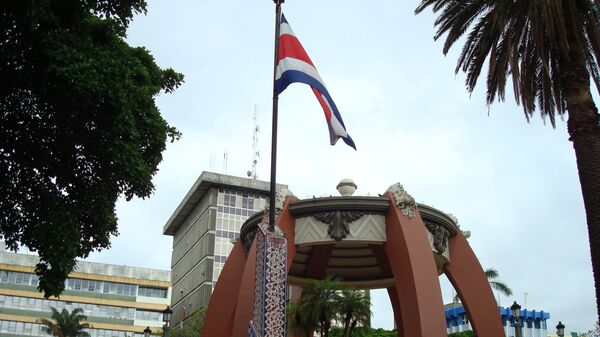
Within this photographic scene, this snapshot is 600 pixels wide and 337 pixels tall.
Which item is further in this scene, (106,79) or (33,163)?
(33,163)

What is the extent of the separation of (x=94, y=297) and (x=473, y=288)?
66129 millimetres

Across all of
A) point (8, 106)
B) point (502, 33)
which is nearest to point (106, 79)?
point (8, 106)

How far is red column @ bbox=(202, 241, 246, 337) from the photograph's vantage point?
26.7 m

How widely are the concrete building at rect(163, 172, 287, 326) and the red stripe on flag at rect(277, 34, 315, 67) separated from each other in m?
63.8

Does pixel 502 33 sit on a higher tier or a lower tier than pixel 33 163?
higher

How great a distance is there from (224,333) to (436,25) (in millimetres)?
13981

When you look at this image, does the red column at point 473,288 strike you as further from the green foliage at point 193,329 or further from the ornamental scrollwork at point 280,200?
the green foliage at point 193,329

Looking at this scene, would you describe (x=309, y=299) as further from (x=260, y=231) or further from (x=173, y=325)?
(x=173, y=325)

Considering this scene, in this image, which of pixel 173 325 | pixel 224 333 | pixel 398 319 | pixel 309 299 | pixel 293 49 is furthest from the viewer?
pixel 173 325

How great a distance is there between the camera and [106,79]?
15070 millimetres

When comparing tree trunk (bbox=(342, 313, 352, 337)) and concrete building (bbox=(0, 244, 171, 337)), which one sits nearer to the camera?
tree trunk (bbox=(342, 313, 352, 337))

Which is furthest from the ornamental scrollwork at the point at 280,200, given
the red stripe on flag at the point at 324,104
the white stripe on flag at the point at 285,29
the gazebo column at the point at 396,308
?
the white stripe on flag at the point at 285,29

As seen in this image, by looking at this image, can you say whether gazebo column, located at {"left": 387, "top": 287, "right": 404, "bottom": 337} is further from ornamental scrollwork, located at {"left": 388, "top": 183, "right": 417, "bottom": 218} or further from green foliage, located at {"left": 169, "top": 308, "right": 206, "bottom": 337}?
green foliage, located at {"left": 169, "top": 308, "right": 206, "bottom": 337}

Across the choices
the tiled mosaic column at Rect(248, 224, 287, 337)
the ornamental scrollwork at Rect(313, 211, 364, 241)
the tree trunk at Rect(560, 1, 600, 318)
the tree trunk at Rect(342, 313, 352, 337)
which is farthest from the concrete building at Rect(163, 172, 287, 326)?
the tiled mosaic column at Rect(248, 224, 287, 337)
